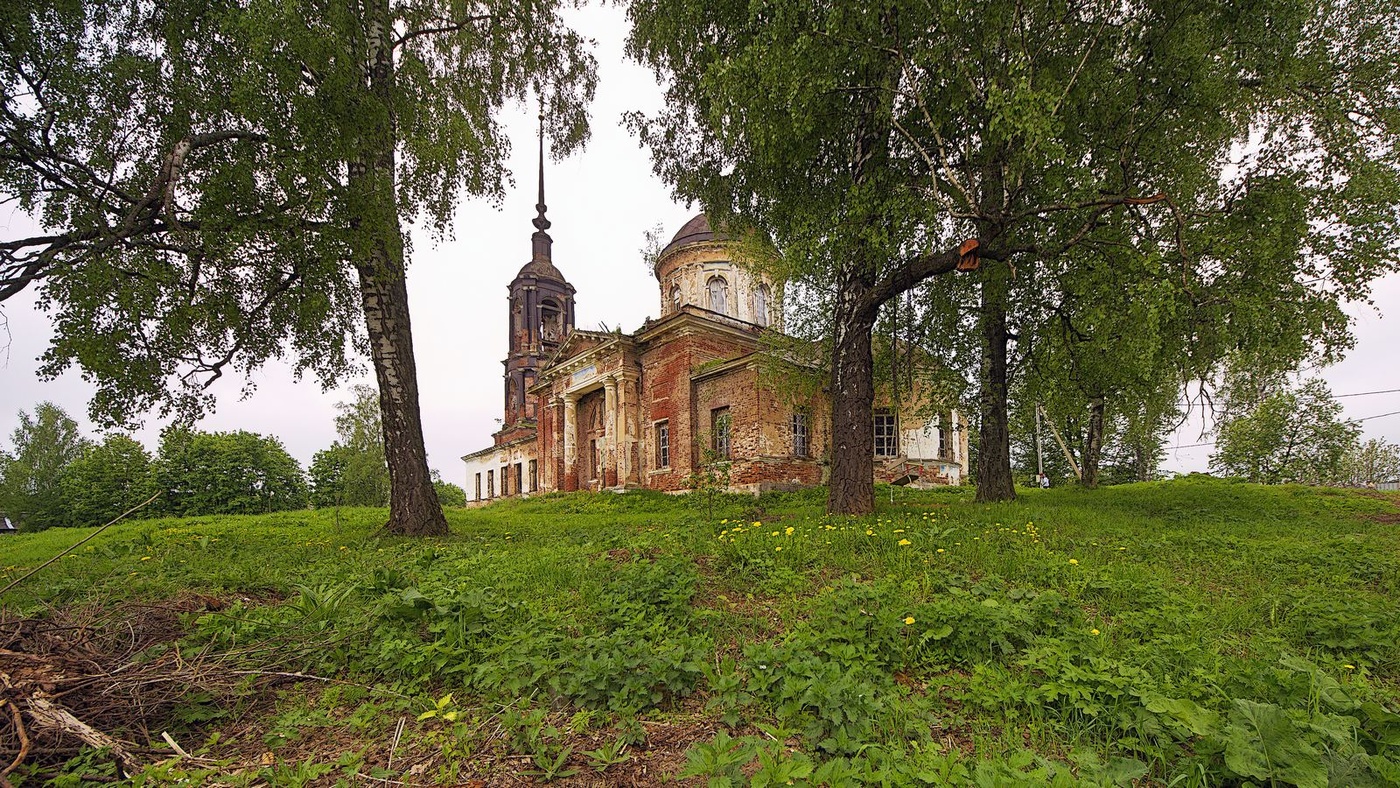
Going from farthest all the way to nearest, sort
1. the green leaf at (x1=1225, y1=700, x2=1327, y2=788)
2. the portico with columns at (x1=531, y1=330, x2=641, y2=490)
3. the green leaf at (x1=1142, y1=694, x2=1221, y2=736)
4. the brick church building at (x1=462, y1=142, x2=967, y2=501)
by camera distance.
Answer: the portico with columns at (x1=531, y1=330, x2=641, y2=490) < the brick church building at (x1=462, y1=142, x2=967, y2=501) < the green leaf at (x1=1142, y1=694, x2=1221, y2=736) < the green leaf at (x1=1225, y1=700, x2=1327, y2=788)

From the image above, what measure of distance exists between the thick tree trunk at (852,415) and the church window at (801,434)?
9.43 metres

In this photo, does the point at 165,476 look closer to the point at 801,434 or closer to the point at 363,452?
the point at 363,452

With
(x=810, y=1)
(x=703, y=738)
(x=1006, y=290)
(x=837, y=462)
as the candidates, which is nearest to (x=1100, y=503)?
(x=1006, y=290)

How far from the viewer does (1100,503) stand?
11.7 m

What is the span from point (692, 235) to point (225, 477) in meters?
32.7

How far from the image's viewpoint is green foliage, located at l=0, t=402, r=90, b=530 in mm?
36812

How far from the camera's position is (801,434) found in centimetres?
1925

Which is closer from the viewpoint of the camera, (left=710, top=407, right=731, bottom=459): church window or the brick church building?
the brick church building

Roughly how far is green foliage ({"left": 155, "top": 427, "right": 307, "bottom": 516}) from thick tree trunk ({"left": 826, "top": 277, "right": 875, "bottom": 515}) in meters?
38.4

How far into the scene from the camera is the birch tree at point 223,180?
6.79 meters

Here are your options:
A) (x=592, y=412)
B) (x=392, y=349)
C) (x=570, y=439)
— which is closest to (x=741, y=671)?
(x=392, y=349)

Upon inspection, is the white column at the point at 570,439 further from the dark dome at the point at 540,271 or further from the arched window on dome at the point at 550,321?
the dark dome at the point at 540,271

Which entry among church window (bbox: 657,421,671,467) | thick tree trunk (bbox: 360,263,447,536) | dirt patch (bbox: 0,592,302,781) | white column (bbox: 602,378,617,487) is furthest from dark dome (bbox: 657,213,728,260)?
dirt patch (bbox: 0,592,302,781)

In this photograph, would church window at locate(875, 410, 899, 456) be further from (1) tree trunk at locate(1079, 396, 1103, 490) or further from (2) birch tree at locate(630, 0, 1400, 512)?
(2) birch tree at locate(630, 0, 1400, 512)
